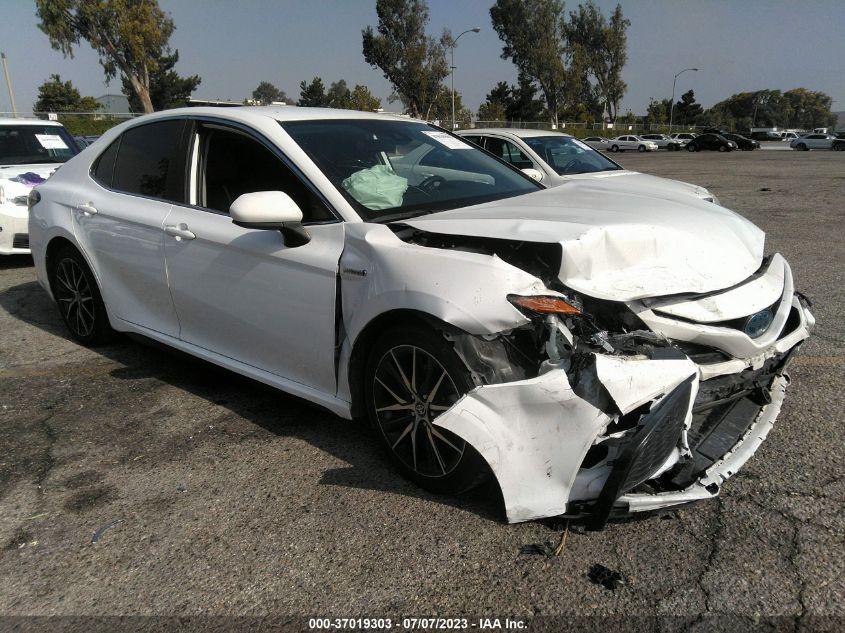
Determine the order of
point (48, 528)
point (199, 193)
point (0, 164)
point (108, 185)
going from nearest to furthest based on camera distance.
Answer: point (48, 528) → point (199, 193) → point (108, 185) → point (0, 164)

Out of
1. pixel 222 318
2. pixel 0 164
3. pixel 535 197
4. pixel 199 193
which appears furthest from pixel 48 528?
pixel 0 164

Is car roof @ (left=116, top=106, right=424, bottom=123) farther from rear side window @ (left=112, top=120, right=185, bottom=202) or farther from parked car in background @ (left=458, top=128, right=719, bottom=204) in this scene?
parked car in background @ (left=458, top=128, right=719, bottom=204)

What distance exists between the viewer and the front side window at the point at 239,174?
315 cm

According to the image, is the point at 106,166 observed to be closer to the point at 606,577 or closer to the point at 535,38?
the point at 606,577

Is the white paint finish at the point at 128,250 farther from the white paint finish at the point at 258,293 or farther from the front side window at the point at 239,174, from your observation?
the front side window at the point at 239,174

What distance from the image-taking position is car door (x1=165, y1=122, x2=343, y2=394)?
2992mm

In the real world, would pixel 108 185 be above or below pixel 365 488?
above

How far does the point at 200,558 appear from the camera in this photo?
246 cm

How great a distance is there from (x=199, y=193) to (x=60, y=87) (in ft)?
278

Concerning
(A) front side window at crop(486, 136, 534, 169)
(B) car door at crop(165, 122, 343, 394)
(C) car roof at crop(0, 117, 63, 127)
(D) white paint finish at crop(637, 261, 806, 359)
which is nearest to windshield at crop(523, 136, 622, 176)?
(A) front side window at crop(486, 136, 534, 169)

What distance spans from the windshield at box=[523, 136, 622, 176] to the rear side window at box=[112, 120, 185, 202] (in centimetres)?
566

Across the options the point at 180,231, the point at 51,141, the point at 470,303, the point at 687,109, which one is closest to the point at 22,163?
the point at 51,141

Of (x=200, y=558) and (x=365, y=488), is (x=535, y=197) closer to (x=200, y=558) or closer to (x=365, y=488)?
(x=365, y=488)

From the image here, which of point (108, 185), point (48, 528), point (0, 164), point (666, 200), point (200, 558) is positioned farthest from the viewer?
point (0, 164)
